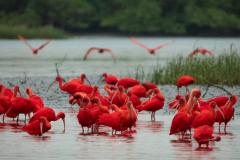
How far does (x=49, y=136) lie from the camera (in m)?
15.5

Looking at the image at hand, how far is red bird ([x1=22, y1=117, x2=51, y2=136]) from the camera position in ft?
49.2

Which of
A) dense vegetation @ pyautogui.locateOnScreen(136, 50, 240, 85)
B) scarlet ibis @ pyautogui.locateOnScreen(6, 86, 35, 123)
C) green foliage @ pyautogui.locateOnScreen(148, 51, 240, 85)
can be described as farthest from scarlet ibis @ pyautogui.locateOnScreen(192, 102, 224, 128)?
green foliage @ pyautogui.locateOnScreen(148, 51, 240, 85)

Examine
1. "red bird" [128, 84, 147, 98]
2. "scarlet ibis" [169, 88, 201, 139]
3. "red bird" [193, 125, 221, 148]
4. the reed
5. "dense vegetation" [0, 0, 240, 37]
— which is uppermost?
"dense vegetation" [0, 0, 240, 37]

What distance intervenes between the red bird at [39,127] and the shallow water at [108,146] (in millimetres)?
107

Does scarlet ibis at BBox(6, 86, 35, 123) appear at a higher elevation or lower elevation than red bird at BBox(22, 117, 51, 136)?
higher

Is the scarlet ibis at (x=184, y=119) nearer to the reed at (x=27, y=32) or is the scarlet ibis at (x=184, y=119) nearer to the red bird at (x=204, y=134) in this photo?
the red bird at (x=204, y=134)

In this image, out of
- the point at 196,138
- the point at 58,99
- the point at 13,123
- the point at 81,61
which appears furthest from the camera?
the point at 81,61

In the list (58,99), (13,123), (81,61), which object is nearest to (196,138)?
(13,123)

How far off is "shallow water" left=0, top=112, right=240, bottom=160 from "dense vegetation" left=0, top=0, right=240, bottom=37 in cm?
7294

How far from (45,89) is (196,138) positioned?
1158 centimetres

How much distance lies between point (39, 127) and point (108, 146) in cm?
135

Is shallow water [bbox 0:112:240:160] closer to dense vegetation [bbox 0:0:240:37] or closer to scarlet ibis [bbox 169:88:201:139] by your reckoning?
scarlet ibis [bbox 169:88:201:139]

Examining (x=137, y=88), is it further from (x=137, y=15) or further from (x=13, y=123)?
(x=137, y=15)

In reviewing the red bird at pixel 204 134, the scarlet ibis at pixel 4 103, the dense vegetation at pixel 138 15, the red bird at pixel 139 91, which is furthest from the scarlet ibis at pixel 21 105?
the dense vegetation at pixel 138 15
